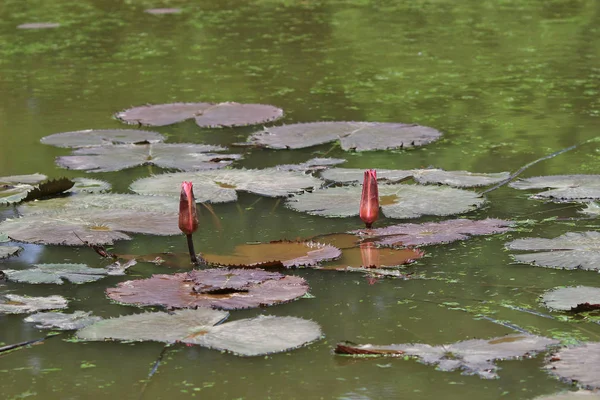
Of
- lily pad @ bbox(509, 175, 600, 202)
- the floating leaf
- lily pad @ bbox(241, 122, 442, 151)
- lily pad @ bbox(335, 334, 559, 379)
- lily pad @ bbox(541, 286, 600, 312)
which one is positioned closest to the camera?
lily pad @ bbox(335, 334, 559, 379)

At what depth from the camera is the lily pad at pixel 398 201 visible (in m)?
2.64

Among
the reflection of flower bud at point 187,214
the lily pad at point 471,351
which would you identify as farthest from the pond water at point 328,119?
the reflection of flower bud at point 187,214

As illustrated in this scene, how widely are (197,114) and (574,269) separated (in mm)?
2058

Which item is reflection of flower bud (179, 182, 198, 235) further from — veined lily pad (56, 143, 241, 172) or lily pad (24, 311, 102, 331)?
veined lily pad (56, 143, 241, 172)

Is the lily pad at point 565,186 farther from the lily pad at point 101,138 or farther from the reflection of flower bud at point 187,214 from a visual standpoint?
the lily pad at point 101,138

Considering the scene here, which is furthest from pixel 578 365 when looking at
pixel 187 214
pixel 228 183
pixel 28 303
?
pixel 228 183

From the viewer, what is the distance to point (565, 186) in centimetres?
284

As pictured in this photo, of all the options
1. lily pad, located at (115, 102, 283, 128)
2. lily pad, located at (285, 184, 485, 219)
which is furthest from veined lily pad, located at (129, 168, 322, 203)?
lily pad, located at (115, 102, 283, 128)

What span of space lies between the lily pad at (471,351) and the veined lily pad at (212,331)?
104 millimetres

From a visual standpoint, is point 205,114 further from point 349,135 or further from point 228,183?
point 228,183

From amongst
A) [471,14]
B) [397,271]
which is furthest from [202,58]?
[397,271]

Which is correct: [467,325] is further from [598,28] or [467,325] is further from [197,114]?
[598,28]

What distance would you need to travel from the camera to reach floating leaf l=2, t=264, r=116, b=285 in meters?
2.18

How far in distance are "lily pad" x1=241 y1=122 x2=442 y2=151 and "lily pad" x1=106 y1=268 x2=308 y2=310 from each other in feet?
4.48
